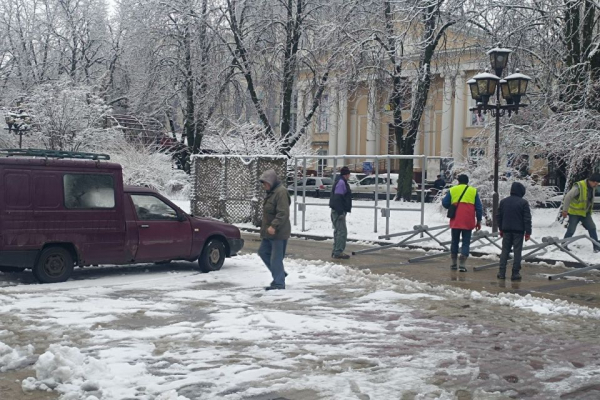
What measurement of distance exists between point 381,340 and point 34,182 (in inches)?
245

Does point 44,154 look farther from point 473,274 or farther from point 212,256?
point 473,274

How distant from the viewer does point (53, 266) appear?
11.9 m

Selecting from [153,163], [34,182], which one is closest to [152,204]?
[34,182]

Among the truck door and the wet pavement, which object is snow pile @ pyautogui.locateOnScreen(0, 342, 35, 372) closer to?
the wet pavement

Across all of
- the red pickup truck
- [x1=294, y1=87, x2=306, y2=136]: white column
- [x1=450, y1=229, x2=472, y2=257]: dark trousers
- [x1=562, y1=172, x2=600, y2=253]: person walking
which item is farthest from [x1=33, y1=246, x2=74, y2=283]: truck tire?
[x1=294, y1=87, x2=306, y2=136]: white column

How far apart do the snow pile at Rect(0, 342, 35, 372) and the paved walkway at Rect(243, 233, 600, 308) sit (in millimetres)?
7139

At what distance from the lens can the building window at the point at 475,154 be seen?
23.9m

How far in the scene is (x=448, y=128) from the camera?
55688 mm

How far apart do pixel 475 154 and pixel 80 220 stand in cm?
1557

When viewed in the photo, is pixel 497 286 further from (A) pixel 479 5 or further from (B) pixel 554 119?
(A) pixel 479 5

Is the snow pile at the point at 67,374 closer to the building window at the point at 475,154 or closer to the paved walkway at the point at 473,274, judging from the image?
the paved walkway at the point at 473,274

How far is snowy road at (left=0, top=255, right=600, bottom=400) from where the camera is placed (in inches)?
253

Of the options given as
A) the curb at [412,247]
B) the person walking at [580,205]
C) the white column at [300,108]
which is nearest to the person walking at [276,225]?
the curb at [412,247]

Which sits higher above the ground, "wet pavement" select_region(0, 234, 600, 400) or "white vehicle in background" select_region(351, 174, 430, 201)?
"white vehicle in background" select_region(351, 174, 430, 201)
